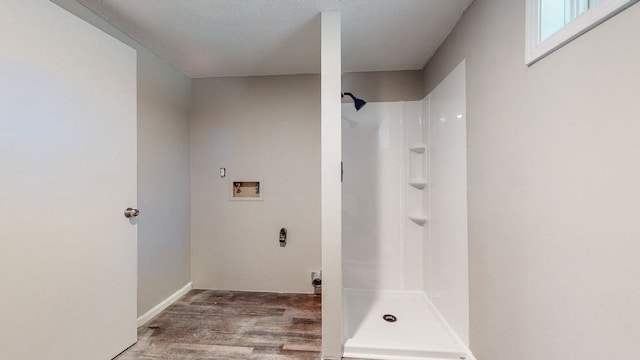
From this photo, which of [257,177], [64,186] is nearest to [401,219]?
[257,177]

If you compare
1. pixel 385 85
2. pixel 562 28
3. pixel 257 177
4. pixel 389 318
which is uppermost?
pixel 385 85

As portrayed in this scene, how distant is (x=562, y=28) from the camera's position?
866mm

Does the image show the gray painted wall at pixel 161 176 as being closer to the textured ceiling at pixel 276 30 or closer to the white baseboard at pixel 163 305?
the white baseboard at pixel 163 305

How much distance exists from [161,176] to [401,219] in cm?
231

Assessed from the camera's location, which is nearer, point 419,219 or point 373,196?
point 419,219

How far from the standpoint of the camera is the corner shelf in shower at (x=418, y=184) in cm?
240

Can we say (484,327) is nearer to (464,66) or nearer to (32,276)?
(464,66)

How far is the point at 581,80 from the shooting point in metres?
0.81

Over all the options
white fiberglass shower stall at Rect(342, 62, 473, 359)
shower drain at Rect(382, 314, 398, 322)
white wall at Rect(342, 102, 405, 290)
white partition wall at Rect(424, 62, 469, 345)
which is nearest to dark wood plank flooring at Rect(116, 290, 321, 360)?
white fiberglass shower stall at Rect(342, 62, 473, 359)

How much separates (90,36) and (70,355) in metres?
1.76

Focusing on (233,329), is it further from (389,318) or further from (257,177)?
(257,177)

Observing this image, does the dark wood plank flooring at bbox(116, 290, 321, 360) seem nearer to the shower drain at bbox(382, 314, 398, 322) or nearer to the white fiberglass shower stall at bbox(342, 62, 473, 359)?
the white fiberglass shower stall at bbox(342, 62, 473, 359)

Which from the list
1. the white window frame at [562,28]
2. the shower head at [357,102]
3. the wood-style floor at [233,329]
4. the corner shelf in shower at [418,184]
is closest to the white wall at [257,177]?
the wood-style floor at [233,329]

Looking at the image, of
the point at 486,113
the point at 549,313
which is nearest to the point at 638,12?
the point at 486,113
